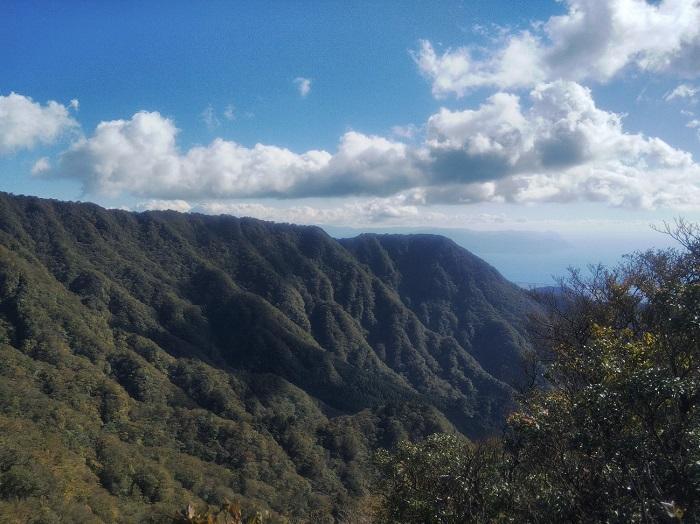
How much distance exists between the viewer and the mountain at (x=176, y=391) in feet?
213

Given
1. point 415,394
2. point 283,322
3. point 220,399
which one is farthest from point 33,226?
point 415,394

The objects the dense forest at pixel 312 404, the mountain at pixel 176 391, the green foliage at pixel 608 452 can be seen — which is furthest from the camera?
the mountain at pixel 176 391

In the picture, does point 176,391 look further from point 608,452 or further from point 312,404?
point 608,452

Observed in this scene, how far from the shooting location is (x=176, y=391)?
114 m

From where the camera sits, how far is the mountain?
213 ft

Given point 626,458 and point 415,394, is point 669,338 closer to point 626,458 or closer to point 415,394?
point 626,458

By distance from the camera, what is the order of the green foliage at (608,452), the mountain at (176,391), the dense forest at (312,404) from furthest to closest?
1. the mountain at (176,391)
2. the dense forest at (312,404)
3. the green foliage at (608,452)

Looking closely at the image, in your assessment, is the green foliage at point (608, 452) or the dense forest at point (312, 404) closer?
the green foliage at point (608, 452)

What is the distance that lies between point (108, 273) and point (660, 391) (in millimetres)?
188345

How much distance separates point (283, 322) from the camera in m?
178

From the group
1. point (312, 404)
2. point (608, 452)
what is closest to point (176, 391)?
point (312, 404)

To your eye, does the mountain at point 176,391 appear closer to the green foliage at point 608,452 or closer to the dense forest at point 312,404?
the dense forest at point 312,404

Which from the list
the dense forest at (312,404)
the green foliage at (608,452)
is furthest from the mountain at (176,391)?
the green foliage at (608,452)

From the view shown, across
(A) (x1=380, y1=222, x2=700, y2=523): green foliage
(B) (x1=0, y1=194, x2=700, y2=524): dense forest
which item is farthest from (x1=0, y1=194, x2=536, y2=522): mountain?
(A) (x1=380, y1=222, x2=700, y2=523): green foliage
